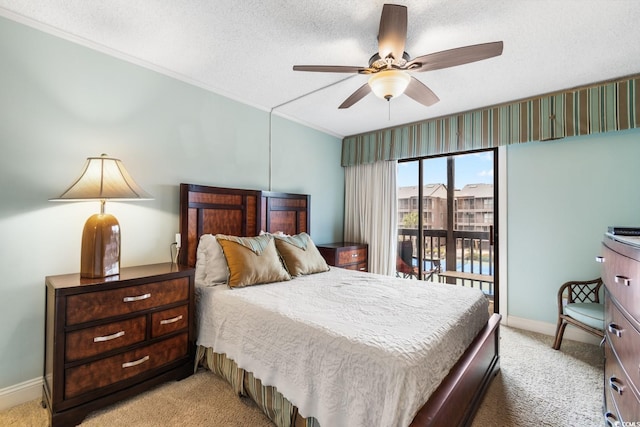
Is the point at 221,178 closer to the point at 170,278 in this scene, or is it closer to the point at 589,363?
the point at 170,278

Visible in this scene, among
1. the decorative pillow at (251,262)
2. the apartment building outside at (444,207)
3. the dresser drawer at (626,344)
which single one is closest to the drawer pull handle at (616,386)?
the dresser drawer at (626,344)

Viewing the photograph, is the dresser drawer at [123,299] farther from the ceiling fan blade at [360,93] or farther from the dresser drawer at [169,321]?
the ceiling fan blade at [360,93]

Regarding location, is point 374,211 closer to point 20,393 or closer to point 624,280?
point 624,280

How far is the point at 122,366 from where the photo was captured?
1.90 meters

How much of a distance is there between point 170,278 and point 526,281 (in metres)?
3.66

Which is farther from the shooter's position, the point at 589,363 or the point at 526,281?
the point at 526,281

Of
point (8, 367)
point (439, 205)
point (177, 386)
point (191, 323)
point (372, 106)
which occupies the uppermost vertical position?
point (372, 106)

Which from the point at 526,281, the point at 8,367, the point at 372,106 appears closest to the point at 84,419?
the point at 8,367

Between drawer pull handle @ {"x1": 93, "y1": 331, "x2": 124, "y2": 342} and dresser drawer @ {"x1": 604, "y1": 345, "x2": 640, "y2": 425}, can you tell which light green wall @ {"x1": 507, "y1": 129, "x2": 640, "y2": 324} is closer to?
dresser drawer @ {"x1": 604, "y1": 345, "x2": 640, "y2": 425}

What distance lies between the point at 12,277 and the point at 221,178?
5.76 ft

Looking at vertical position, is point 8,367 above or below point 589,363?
above

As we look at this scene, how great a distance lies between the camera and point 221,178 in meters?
3.12

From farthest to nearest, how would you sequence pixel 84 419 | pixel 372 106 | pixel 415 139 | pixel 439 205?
1. pixel 439 205
2. pixel 415 139
3. pixel 372 106
4. pixel 84 419

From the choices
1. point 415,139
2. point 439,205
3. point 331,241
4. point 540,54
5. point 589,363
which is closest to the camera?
point 540,54
